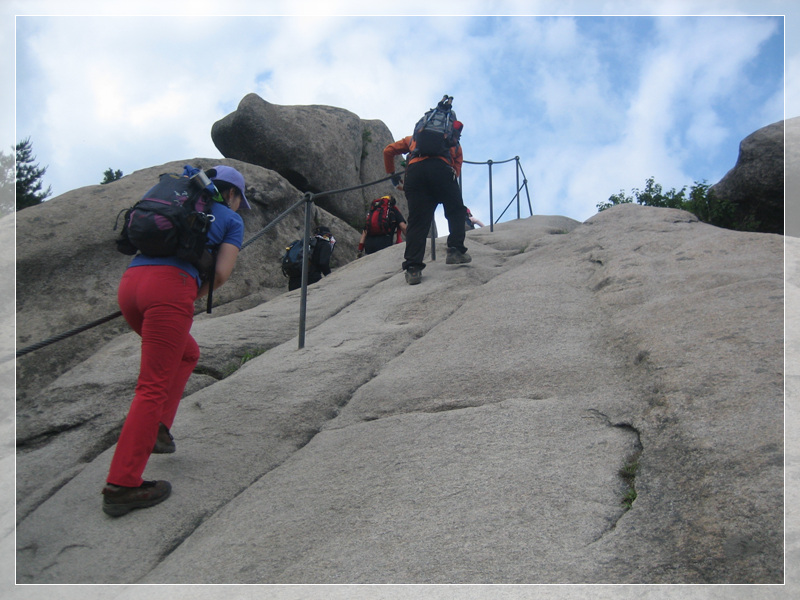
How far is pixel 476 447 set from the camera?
12.4 feet

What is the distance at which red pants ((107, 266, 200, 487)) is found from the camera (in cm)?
372

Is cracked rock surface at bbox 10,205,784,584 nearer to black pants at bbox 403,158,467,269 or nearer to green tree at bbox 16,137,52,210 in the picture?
black pants at bbox 403,158,467,269

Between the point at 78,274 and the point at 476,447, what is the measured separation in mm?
6227

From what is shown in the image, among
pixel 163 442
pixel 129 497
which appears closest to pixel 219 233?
pixel 163 442

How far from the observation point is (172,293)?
12.9 feet

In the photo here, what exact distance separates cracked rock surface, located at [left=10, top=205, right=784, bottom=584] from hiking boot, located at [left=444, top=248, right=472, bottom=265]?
1646 mm

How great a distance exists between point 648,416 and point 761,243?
304 cm

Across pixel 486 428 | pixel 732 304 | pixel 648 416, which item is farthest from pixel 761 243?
pixel 486 428

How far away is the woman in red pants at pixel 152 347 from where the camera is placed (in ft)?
12.3

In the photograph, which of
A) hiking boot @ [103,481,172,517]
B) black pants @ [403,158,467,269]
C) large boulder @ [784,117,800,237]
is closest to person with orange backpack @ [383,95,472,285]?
black pants @ [403,158,467,269]

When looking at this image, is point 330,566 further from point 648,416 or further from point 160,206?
point 160,206

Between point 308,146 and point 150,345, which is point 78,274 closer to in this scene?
point 150,345

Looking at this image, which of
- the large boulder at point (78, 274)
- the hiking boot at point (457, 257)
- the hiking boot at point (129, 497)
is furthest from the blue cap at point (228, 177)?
the hiking boot at point (457, 257)

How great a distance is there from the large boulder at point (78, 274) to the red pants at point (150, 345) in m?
2.52
